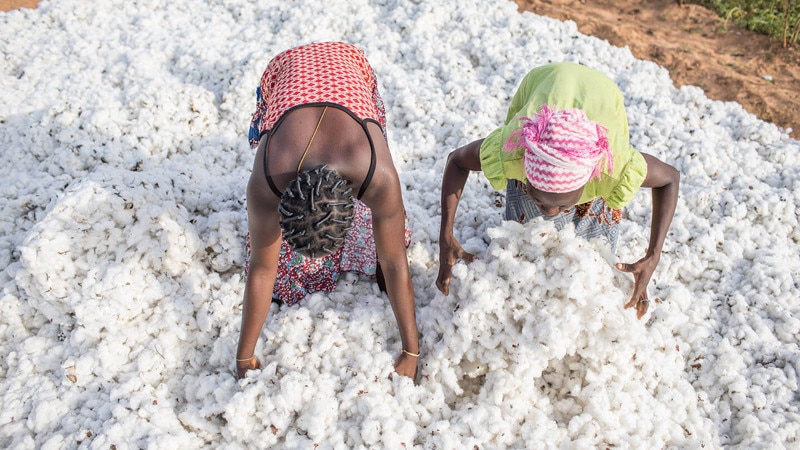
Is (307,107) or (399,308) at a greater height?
(307,107)

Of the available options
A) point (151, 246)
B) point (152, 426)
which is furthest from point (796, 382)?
point (151, 246)

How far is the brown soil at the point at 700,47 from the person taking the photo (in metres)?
3.68

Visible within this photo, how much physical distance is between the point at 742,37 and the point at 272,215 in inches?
168

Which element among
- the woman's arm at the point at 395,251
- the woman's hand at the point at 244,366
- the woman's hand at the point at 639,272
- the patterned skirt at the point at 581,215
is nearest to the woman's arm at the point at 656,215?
the woman's hand at the point at 639,272

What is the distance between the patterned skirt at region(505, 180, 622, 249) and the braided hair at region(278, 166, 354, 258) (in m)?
0.91

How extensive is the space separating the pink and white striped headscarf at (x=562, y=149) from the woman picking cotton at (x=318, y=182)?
Result: 1.36 ft

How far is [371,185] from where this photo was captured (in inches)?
66.2

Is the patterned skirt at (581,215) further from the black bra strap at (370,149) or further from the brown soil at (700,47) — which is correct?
the brown soil at (700,47)

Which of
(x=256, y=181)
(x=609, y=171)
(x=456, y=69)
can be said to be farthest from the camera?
(x=456, y=69)

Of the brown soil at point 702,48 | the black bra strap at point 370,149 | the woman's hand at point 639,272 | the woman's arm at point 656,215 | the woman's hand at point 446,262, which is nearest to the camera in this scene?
the black bra strap at point 370,149

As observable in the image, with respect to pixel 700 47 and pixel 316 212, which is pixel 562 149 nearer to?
pixel 316 212

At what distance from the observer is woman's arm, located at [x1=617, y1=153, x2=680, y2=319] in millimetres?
1888

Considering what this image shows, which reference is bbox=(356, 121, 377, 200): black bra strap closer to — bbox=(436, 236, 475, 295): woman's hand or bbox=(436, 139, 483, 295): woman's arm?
bbox=(436, 139, 483, 295): woman's arm

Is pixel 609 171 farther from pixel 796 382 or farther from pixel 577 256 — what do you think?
pixel 796 382
